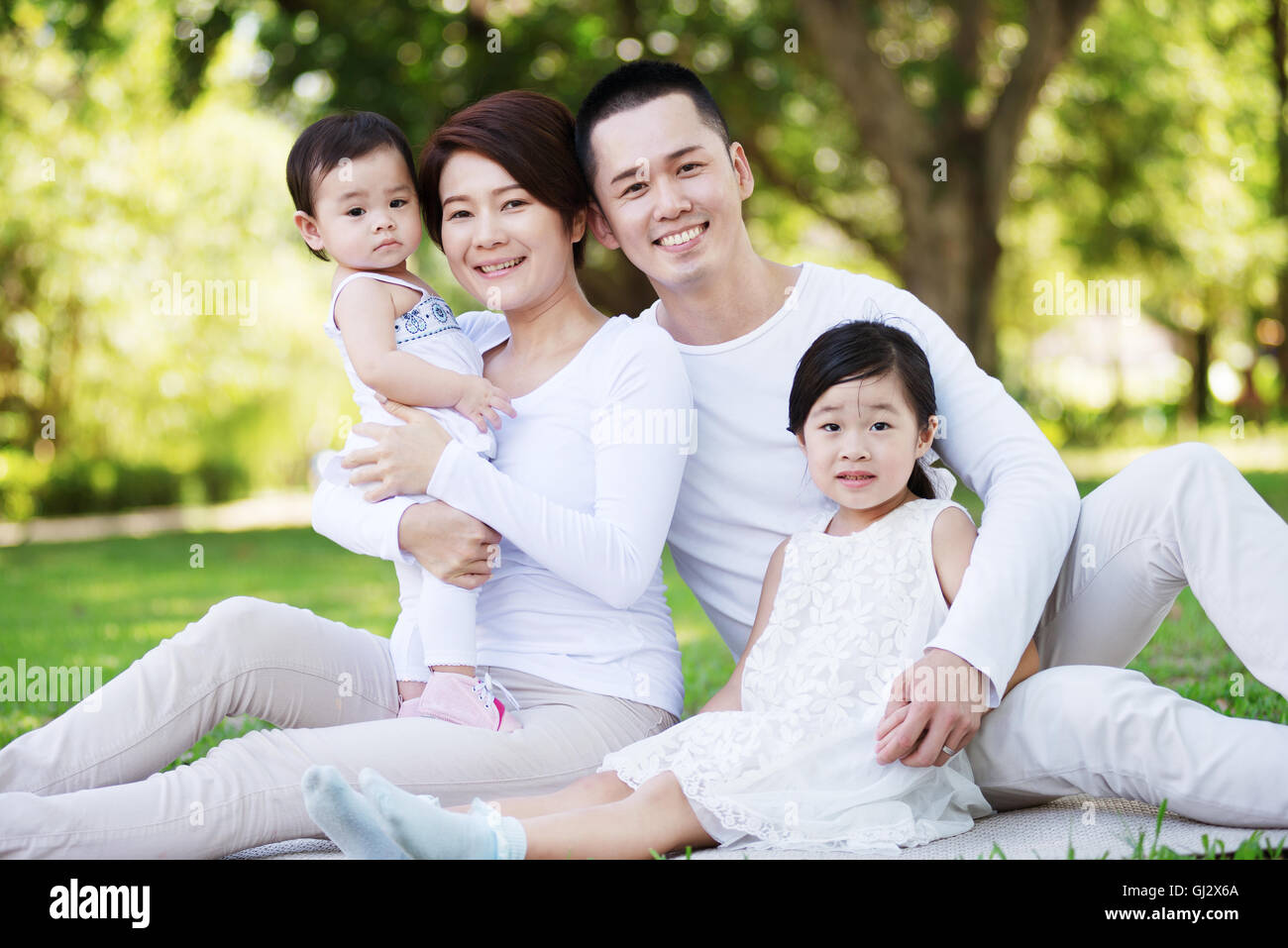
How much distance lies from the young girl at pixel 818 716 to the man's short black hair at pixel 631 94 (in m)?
0.69

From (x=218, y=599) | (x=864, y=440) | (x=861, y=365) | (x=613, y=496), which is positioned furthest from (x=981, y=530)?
(x=218, y=599)

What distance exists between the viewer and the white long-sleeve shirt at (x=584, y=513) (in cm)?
267

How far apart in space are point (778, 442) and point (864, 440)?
312mm

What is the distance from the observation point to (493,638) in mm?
2865

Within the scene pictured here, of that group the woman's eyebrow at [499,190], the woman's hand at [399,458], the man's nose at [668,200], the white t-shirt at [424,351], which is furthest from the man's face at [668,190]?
the woman's hand at [399,458]

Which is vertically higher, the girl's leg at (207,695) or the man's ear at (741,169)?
the man's ear at (741,169)

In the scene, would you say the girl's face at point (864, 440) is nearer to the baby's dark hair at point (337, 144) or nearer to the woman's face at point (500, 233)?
the woman's face at point (500, 233)

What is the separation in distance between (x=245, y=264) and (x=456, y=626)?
1527cm

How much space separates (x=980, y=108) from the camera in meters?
14.1

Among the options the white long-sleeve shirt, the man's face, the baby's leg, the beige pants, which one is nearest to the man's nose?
the man's face

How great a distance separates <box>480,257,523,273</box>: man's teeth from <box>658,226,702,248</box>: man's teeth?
1.14 ft

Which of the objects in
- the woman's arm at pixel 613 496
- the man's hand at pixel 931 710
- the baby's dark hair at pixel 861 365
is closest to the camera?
the man's hand at pixel 931 710
